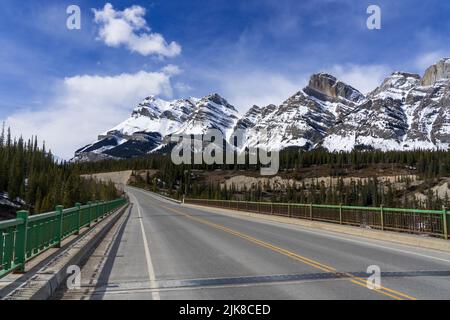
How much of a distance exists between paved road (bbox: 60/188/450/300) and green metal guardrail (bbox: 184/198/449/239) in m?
1.76

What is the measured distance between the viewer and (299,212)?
29.9 meters

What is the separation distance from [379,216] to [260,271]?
12.1 metres

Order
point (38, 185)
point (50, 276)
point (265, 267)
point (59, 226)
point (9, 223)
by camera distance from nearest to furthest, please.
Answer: point (9, 223), point (50, 276), point (265, 267), point (59, 226), point (38, 185)

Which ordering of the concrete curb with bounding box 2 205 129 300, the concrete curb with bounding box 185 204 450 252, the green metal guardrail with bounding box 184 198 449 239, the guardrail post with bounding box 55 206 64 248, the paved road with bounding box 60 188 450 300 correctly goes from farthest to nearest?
the green metal guardrail with bounding box 184 198 449 239 < the concrete curb with bounding box 185 204 450 252 < the guardrail post with bounding box 55 206 64 248 < the paved road with bounding box 60 188 450 300 < the concrete curb with bounding box 2 205 129 300

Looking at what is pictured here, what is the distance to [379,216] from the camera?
20594 mm

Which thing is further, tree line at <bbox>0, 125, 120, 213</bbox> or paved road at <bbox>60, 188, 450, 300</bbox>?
tree line at <bbox>0, 125, 120, 213</bbox>

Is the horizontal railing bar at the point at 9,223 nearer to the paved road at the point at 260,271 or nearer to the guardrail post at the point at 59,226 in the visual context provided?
the paved road at the point at 260,271

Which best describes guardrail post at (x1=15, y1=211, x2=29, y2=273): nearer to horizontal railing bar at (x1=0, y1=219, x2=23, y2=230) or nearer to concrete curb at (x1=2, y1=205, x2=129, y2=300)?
horizontal railing bar at (x1=0, y1=219, x2=23, y2=230)

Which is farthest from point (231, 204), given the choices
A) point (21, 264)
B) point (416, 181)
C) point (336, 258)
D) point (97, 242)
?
point (416, 181)

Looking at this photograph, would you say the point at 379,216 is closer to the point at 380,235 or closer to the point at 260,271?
the point at 380,235

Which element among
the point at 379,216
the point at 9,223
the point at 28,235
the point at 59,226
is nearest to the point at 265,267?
the point at 28,235

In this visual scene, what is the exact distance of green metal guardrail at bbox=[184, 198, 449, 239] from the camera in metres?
16.6

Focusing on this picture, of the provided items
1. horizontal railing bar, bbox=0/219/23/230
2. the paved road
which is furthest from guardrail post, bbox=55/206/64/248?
horizontal railing bar, bbox=0/219/23/230

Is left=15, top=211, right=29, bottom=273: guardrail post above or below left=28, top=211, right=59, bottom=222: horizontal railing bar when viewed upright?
below
